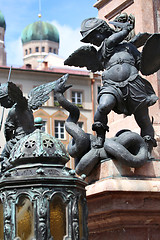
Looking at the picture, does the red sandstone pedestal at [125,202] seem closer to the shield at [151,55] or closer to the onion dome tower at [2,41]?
the shield at [151,55]

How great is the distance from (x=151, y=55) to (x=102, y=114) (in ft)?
3.34

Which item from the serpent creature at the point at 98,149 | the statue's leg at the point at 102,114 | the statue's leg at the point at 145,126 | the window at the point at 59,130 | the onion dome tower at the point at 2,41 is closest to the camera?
the serpent creature at the point at 98,149

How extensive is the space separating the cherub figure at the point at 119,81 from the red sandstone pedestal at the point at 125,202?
1.59ft

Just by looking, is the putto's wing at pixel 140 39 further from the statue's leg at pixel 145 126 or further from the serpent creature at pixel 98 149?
the serpent creature at pixel 98 149

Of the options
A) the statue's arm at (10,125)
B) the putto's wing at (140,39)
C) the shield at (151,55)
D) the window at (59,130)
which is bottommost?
the statue's arm at (10,125)

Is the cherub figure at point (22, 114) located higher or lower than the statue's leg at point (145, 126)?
higher

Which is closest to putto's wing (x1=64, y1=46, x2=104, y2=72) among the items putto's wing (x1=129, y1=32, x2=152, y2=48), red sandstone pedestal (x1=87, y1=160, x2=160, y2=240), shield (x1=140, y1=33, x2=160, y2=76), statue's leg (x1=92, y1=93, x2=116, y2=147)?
putto's wing (x1=129, y1=32, x2=152, y2=48)

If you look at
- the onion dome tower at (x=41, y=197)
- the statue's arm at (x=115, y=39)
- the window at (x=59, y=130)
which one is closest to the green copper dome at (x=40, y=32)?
the window at (x=59, y=130)

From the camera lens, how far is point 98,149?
7.18 m

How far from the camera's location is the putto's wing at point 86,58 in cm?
788

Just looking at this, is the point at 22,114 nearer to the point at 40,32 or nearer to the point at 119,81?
the point at 119,81

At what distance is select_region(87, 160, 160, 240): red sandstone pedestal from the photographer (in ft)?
22.1

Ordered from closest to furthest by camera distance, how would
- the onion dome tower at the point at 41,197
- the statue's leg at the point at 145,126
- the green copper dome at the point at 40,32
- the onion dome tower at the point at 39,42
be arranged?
the onion dome tower at the point at 41,197 → the statue's leg at the point at 145,126 → the green copper dome at the point at 40,32 → the onion dome tower at the point at 39,42

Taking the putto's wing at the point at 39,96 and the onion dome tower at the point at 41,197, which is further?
the putto's wing at the point at 39,96
